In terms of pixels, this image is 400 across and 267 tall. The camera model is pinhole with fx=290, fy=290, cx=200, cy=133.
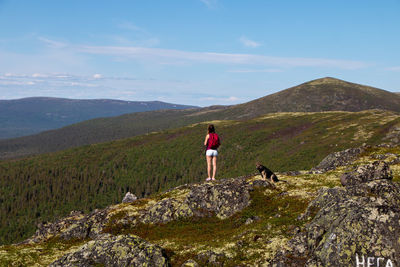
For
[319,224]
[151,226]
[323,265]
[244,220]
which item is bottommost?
[151,226]

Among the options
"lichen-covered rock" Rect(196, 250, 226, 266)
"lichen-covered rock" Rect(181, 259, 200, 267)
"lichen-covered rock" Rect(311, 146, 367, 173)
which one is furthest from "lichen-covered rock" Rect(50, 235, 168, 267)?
"lichen-covered rock" Rect(311, 146, 367, 173)

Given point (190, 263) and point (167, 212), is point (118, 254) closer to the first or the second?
point (190, 263)

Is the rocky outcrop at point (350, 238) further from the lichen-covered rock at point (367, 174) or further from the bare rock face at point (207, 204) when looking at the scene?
the bare rock face at point (207, 204)

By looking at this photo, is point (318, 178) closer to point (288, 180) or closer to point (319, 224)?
point (288, 180)

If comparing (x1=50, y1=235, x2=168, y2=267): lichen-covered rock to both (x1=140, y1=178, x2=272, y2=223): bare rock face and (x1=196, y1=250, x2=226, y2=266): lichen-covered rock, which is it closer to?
(x1=196, y1=250, x2=226, y2=266): lichen-covered rock

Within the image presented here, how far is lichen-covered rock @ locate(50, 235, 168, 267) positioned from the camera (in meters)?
19.5

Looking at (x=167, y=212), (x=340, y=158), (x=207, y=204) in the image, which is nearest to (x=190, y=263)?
(x=207, y=204)

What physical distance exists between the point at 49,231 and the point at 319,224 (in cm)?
3484

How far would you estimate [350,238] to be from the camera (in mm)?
15867

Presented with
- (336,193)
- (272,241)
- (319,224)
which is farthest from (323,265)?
(336,193)

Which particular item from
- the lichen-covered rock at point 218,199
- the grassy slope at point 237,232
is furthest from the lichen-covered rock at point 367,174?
the lichen-covered rock at point 218,199

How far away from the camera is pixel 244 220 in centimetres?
2761

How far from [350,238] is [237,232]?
9.95 meters

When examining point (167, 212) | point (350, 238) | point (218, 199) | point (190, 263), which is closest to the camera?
point (350, 238)
